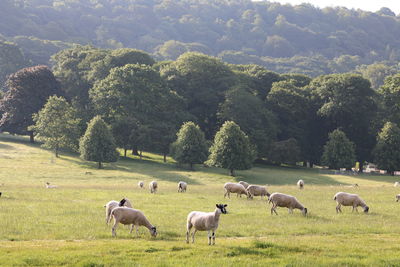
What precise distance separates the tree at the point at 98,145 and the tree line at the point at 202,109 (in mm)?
6756

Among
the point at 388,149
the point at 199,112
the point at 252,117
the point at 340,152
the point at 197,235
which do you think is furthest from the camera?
the point at 199,112

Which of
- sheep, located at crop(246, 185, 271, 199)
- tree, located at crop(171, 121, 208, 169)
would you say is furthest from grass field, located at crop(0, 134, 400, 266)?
tree, located at crop(171, 121, 208, 169)

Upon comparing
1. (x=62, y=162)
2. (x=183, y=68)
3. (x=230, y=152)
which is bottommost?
(x=62, y=162)

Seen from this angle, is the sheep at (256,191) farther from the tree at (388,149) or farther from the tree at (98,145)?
the tree at (388,149)

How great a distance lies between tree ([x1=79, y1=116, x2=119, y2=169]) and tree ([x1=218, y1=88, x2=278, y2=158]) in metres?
27.8

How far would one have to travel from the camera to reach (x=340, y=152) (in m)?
92.2

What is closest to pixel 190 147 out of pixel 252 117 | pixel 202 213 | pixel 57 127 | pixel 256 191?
pixel 252 117

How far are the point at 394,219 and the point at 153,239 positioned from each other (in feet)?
55.5

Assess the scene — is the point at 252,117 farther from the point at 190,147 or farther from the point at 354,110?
the point at 354,110

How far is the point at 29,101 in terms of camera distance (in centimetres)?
9869

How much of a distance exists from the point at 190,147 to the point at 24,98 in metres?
38.6

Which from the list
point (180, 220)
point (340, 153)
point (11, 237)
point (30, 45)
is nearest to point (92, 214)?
point (180, 220)

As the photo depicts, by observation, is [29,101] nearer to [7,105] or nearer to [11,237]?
[7,105]

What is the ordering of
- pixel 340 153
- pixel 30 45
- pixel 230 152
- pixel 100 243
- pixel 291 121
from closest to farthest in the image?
1. pixel 100 243
2. pixel 230 152
3. pixel 340 153
4. pixel 291 121
5. pixel 30 45
